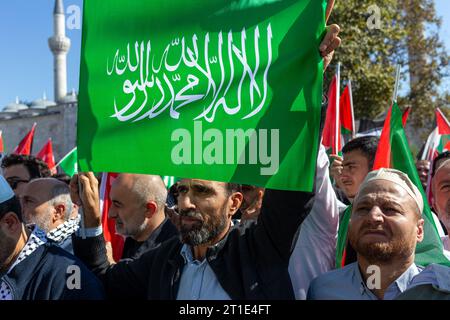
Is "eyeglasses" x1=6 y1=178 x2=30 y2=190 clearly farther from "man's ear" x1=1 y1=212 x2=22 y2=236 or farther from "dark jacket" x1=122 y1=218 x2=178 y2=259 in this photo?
"man's ear" x1=1 y1=212 x2=22 y2=236

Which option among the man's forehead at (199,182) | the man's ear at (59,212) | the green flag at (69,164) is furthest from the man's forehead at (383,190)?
the green flag at (69,164)

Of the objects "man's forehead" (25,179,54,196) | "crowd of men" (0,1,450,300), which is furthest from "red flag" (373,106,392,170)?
"man's forehead" (25,179,54,196)

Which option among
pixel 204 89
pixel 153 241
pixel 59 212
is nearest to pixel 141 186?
pixel 153 241

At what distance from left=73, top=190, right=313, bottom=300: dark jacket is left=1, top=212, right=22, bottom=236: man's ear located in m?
0.64

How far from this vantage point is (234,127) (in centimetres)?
309

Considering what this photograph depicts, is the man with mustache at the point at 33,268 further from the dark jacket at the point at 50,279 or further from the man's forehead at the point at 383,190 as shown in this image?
the man's forehead at the point at 383,190

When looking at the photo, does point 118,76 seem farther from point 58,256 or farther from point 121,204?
point 121,204

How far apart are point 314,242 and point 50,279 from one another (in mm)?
1235

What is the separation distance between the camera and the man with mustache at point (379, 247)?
3.20 metres

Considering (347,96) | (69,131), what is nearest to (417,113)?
(347,96)

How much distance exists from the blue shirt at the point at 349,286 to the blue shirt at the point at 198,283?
45cm

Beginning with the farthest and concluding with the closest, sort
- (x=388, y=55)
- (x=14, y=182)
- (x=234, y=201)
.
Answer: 1. (x=388, y=55)
2. (x=14, y=182)
3. (x=234, y=201)

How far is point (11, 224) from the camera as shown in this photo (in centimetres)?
347

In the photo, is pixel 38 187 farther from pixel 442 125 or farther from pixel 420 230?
pixel 442 125
